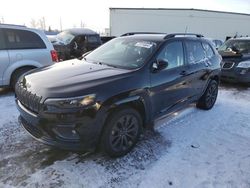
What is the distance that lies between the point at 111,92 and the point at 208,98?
10.8ft

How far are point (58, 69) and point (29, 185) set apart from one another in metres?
1.69

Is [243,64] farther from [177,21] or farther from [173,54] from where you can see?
[177,21]

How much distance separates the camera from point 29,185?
2781 millimetres

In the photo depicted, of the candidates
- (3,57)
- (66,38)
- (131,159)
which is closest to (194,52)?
(131,159)

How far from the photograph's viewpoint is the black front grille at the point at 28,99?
2.94m

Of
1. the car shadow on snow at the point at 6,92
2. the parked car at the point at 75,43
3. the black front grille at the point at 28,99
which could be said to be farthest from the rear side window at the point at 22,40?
the parked car at the point at 75,43

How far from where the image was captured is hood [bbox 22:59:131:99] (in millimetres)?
2887

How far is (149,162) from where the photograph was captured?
334 cm

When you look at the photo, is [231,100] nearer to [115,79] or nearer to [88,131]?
[115,79]

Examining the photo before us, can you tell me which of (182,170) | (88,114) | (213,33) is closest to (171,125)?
(182,170)

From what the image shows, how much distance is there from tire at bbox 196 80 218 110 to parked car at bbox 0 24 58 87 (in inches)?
148

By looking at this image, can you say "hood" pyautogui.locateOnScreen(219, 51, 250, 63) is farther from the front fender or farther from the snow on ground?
the front fender

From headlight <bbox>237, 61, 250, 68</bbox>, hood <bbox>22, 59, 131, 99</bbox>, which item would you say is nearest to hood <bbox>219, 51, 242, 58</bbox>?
headlight <bbox>237, 61, 250, 68</bbox>

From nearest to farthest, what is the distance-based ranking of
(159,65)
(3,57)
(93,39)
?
(159,65) < (3,57) < (93,39)
